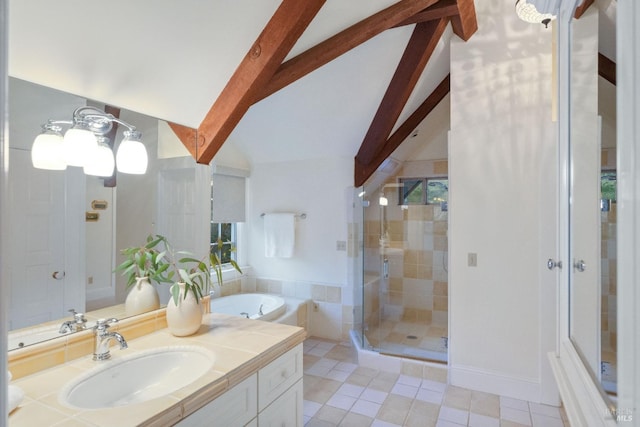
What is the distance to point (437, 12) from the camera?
2396 millimetres

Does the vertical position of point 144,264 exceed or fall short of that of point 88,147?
it falls short

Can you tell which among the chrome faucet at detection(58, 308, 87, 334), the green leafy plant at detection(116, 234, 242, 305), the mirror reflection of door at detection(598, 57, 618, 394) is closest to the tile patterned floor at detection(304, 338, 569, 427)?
the green leafy plant at detection(116, 234, 242, 305)

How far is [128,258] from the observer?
1697 millimetres

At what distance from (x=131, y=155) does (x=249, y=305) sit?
2466 mm

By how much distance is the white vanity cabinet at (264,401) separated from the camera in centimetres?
120

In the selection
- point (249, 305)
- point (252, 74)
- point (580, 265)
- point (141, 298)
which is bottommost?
point (249, 305)

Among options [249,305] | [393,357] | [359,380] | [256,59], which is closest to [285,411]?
[359,380]

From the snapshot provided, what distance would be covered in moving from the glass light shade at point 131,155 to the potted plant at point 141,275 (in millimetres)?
405

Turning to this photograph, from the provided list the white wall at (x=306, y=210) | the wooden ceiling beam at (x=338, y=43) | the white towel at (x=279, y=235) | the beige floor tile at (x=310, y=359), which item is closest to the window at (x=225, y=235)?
the white wall at (x=306, y=210)

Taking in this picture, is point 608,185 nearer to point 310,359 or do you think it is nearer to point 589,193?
point 589,193

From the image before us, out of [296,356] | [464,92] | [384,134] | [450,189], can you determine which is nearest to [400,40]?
[464,92]

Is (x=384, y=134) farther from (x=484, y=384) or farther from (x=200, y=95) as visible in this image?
(x=484, y=384)

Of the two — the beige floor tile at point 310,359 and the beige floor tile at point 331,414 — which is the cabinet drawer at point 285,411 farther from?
the beige floor tile at point 310,359

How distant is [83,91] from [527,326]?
3.07 meters
